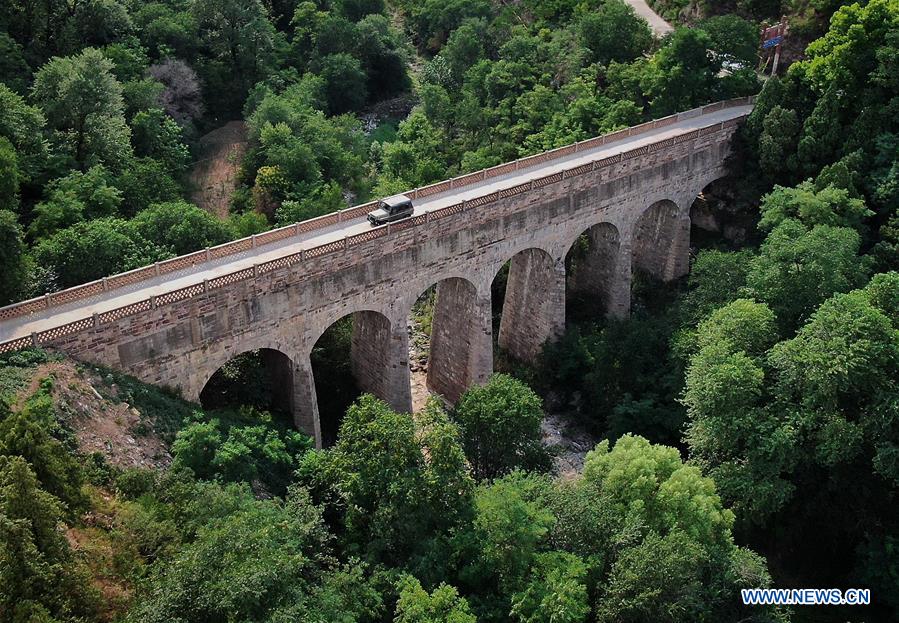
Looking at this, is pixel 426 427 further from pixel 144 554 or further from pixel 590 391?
pixel 590 391

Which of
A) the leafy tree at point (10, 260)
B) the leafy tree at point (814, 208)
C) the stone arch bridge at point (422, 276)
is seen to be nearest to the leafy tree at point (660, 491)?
the stone arch bridge at point (422, 276)

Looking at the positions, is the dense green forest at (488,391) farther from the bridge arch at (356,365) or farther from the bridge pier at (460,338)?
the bridge pier at (460,338)

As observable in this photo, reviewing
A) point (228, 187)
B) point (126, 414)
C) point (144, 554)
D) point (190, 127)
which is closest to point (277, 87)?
point (190, 127)

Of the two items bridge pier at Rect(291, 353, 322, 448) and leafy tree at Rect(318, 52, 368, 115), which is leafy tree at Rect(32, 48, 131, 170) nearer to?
bridge pier at Rect(291, 353, 322, 448)

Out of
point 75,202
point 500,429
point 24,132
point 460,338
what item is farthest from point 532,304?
point 24,132

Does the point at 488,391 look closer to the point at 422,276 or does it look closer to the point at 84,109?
the point at 422,276
